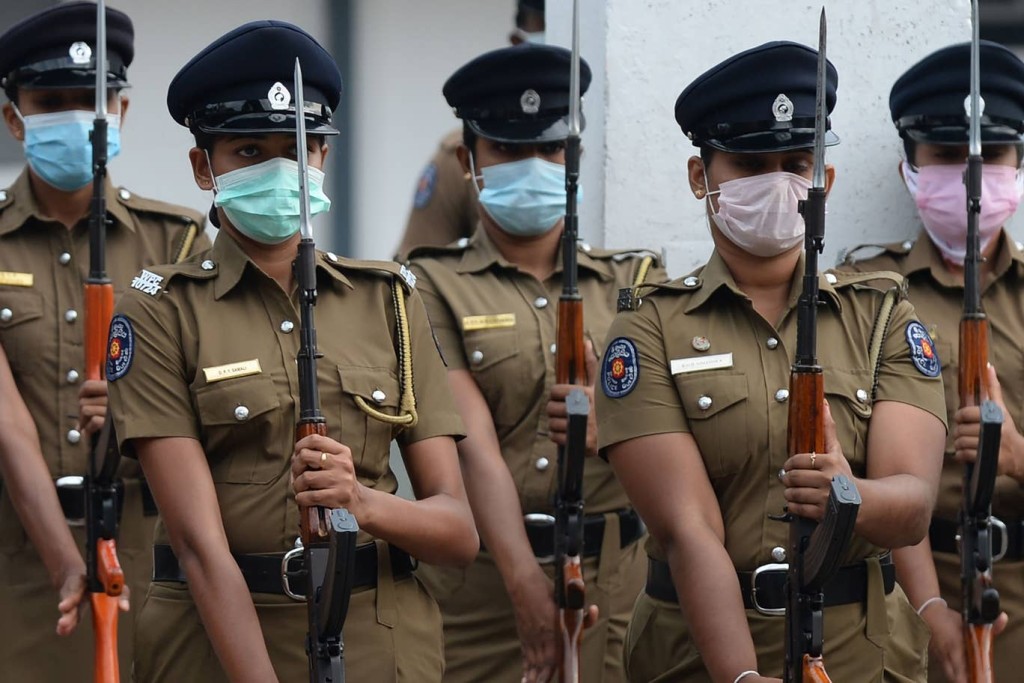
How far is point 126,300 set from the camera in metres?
4.27

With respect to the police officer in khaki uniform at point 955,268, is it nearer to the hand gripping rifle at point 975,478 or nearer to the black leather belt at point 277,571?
the hand gripping rifle at point 975,478

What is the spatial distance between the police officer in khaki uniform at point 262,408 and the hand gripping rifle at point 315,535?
0.23 ft

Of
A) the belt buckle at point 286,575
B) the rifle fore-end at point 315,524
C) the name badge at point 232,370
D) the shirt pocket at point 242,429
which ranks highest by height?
the name badge at point 232,370

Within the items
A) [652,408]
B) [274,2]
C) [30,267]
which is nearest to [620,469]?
[652,408]

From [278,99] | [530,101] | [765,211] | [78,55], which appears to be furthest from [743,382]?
[78,55]

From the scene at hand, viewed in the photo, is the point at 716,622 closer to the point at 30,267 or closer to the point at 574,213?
the point at 574,213

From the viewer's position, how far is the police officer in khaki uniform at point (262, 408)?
13.5 ft

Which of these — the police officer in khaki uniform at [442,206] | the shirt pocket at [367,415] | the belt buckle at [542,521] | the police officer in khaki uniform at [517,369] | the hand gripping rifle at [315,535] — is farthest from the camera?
the police officer in khaki uniform at [442,206]

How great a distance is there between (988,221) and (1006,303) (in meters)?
0.25

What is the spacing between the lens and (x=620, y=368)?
4.44m

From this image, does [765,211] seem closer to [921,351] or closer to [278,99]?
[921,351]

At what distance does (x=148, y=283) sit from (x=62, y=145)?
1670 millimetres

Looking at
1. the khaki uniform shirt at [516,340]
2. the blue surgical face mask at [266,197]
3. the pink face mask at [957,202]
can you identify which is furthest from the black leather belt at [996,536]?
the blue surgical face mask at [266,197]

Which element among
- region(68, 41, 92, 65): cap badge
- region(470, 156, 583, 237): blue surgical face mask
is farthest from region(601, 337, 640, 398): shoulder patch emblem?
region(68, 41, 92, 65): cap badge
